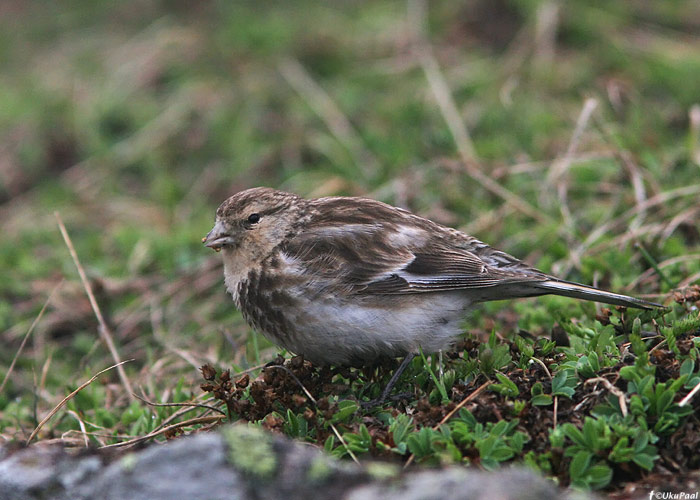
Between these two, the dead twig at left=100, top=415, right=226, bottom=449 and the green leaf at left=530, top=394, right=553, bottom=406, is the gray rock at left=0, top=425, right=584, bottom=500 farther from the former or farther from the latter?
the dead twig at left=100, top=415, right=226, bottom=449

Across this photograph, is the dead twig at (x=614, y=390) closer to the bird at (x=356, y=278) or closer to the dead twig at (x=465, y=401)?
the dead twig at (x=465, y=401)

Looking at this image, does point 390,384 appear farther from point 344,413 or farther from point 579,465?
point 579,465

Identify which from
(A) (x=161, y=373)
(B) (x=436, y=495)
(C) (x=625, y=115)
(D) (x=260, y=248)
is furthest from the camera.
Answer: (C) (x=625, y=115)

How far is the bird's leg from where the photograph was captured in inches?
164

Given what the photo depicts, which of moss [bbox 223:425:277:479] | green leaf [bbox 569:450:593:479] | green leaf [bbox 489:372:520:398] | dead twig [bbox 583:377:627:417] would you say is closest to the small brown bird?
green leaf [bbox 489:372:520:398]

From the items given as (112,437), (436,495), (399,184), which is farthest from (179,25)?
(436,495)

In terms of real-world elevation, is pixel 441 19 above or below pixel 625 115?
above

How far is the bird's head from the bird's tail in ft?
4.54

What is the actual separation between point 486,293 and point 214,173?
4715mm

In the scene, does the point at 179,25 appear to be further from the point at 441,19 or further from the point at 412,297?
the point at 412,297

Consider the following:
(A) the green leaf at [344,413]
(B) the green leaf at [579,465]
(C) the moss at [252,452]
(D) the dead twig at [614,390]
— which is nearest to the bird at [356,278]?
(A) the green leaf at [344,413]

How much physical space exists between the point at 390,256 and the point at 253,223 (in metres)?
0.81

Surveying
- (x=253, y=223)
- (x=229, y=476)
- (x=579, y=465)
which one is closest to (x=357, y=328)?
(x=253, y=223)

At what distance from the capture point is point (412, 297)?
4504 mm
